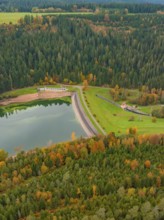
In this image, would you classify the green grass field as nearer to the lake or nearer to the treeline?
the lake

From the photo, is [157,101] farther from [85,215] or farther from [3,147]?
[85,215]

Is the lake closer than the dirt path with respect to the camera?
Yes

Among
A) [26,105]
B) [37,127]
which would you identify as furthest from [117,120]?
[26,105]

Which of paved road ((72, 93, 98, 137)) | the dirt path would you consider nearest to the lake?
paved road ((72, 93, 98, 137))

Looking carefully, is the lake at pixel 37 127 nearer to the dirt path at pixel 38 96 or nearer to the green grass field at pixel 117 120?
the dirt path at pixel 38 96

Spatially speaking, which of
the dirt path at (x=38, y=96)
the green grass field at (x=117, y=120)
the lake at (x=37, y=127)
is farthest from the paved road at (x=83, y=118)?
the dirt path at (x=38, y=96)
